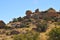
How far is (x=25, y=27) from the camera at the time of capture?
69.4 m

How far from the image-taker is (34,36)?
49125mm

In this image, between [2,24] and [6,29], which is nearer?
[6,29]

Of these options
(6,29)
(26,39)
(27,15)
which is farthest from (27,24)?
(26,39)

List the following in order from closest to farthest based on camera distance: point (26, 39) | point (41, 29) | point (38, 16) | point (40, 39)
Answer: point (26, 39), point (40, 39), point (41, 29), point (38, 16)

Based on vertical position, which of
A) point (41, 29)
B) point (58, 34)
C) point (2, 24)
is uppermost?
point (2, 24)

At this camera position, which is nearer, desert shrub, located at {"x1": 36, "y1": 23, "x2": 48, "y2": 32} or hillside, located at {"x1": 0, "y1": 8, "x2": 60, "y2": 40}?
hillside, located at {"x1": 0, "y1": 8, "x2": 60, "y2": 40}

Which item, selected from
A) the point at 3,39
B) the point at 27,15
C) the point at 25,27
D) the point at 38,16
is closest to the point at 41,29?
the point at 25,27

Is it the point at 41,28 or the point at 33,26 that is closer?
the point at 41,28

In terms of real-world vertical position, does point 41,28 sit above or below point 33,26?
below

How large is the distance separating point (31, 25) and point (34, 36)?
2172 cm

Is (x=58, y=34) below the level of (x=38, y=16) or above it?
below

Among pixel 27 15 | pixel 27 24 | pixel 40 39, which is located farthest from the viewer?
pixel 27 15

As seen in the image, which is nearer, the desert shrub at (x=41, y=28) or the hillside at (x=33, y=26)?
the hillside at (x=33, y=26)

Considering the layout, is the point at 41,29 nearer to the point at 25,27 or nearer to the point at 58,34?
the point at 25,27
